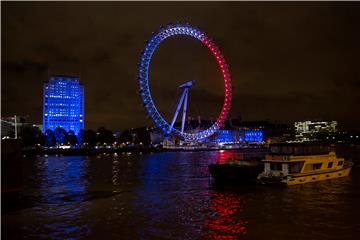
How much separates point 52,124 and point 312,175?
170245 mm

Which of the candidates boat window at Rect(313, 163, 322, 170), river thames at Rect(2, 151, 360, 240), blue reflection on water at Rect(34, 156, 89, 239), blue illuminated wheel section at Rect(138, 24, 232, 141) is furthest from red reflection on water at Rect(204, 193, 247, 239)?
blue illuminated wheel section at Rect(138, 24, 232, 141)

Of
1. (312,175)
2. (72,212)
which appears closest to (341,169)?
(312,175)

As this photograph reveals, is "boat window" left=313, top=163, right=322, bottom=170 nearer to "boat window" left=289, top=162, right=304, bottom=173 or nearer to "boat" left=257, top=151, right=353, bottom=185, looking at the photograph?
"boat" left=257, top=151, right=353, bottom=185

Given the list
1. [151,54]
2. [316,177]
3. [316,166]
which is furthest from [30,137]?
[316,177]

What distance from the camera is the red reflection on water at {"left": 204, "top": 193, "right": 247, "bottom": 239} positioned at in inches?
759

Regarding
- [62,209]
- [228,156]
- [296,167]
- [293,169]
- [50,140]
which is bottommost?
[62,209]

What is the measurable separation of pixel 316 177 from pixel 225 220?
796 inches

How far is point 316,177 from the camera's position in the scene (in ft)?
130

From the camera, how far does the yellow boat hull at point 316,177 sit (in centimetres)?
3621

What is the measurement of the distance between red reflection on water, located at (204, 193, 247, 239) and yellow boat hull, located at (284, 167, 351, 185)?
7.96 meters

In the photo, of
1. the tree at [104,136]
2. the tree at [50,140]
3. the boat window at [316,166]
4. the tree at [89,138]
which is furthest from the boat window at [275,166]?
the tree at [104,136]

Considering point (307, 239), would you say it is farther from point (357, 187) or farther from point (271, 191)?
point (357, 187)

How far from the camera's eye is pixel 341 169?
44.8 meters

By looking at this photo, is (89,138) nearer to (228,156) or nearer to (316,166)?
(228,156)
